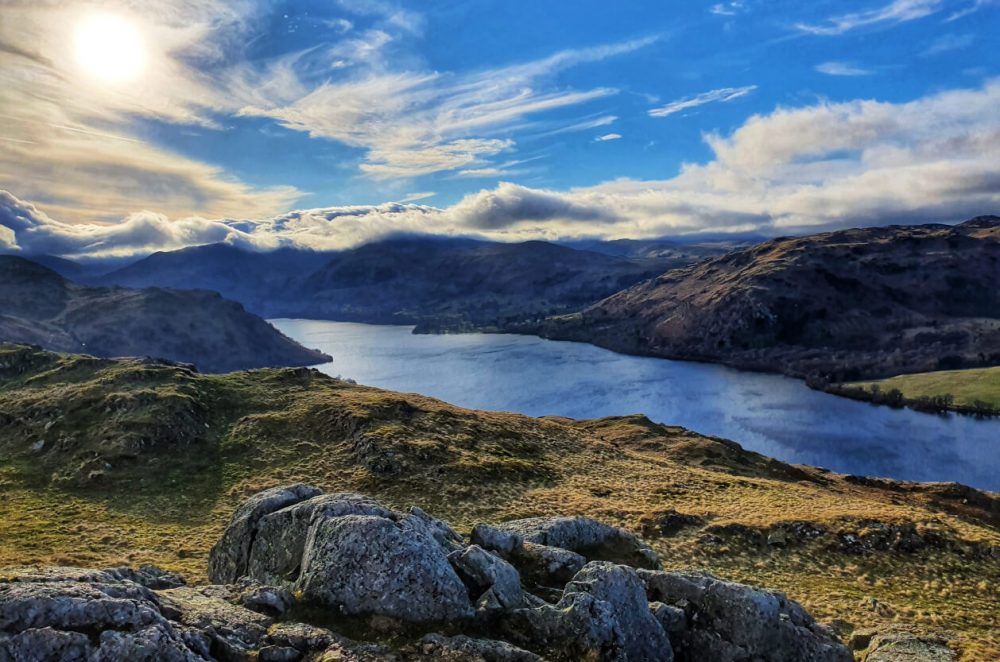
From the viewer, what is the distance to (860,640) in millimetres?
21969

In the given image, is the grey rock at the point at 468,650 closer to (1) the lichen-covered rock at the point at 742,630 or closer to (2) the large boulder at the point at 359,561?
(2) the large boulder at the point at 359,561

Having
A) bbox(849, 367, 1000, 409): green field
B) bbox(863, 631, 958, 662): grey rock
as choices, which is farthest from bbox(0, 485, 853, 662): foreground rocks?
bbox(849, 367, 1000, 409): green field

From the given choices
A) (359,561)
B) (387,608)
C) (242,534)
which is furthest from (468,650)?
(242,534)

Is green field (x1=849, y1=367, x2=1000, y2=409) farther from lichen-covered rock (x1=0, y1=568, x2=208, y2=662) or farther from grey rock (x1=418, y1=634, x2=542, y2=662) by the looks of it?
lichen-covered rock (x1=0, y1=568, x2=208, y2=662)

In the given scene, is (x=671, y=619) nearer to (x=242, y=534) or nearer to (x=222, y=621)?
(x=222, y=621)

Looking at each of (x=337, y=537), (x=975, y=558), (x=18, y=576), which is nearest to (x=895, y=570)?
(x=975, y=558)

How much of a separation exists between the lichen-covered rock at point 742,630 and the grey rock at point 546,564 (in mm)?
3438

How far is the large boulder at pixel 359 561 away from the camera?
15727 millimetres

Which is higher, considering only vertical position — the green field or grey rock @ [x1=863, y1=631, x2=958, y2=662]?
grey rock @ [x1=863, y1=631, x2=958, y2=662]

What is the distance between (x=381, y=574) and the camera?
16047mm

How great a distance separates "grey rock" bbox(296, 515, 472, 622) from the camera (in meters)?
15.6

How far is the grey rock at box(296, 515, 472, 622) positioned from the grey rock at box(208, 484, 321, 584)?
16.3ft

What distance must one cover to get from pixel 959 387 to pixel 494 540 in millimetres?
222983

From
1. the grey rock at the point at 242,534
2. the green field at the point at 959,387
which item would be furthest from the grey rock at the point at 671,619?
the green field at the point at 959,387
